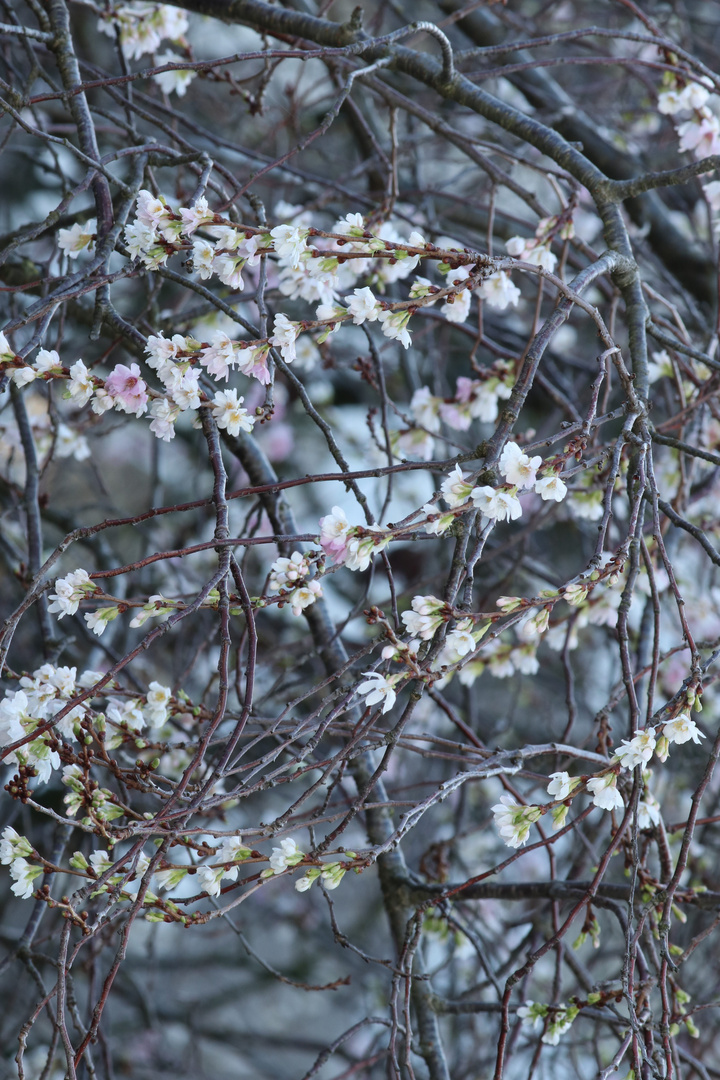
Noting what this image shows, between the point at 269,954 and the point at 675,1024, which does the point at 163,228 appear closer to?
the point at 675,1024

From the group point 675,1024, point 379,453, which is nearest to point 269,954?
point 379,453

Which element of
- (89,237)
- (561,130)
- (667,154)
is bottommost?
(89,237)

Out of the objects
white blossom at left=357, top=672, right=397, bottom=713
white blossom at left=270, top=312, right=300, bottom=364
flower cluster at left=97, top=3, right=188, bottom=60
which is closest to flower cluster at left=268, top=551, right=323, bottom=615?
white blossom at left=357, top=672, right=397, bottom=713

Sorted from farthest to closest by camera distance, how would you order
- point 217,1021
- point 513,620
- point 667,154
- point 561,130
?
point 217,1021 < point 667,154 < point 561,130 < point 513,620

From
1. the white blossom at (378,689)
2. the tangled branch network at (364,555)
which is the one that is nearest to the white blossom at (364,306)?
the tangled branch network at (364,555)

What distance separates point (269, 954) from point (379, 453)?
2485mm

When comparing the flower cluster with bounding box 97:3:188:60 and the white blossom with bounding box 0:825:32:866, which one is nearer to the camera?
the white blossom with bounding box 0:825:32:866

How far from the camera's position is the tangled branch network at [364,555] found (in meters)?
0.95

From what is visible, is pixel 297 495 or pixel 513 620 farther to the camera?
pixel 297 495

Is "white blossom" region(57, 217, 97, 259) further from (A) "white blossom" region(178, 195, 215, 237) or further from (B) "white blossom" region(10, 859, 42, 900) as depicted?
(B) "white blossom" region(10, 859, 42, 900)

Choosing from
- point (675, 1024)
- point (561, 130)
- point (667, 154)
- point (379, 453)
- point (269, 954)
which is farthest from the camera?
point (269, 954)

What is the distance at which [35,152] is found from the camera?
2.19 m

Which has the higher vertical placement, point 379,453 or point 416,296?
point 379,453

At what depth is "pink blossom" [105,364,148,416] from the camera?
1.01 meters
